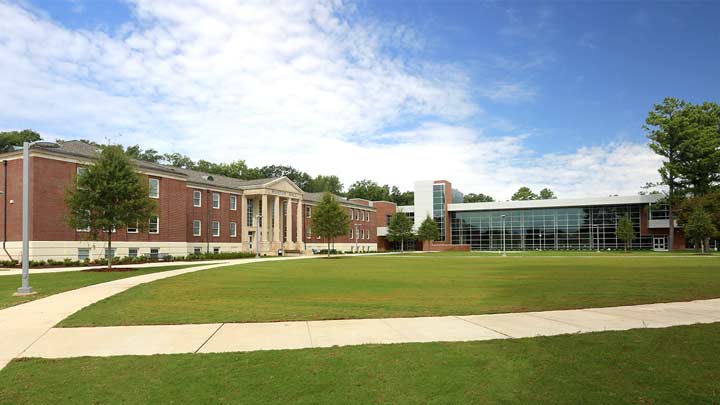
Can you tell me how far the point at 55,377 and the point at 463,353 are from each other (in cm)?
559

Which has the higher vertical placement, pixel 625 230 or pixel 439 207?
pixel 439 207

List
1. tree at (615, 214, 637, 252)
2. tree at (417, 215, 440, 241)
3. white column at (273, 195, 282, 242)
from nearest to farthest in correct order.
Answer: white column at (273, 195, 282, 242)
tree at (615, 214, 637, 252)
tree at (417, 215, 440, 241)

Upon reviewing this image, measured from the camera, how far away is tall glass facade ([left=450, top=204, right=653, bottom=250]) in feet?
282

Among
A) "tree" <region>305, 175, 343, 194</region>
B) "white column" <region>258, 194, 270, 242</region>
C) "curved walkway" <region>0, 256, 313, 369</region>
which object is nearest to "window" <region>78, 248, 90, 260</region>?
"white column" <region>258, 194, 270, 242</region>

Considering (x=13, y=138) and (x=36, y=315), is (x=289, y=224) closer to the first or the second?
(x=13, y=138)

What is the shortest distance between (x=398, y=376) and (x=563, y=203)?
9103 cm

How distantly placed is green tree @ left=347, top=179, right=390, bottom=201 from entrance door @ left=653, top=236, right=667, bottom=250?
2456 inches

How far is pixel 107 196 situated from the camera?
102 feet

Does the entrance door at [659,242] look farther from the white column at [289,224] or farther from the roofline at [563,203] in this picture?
the white column at [289,224]

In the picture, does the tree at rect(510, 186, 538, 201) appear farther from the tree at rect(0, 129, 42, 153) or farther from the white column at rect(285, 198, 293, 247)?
the tree at rect(0, 129, 42, 153)

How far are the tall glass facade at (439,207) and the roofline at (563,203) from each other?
6.40ft

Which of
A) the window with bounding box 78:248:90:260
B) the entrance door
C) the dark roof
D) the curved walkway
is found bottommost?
Result: the entrance door

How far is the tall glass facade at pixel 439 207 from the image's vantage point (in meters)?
97.8

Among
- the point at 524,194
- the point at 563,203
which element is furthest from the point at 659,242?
the point at 524,194
